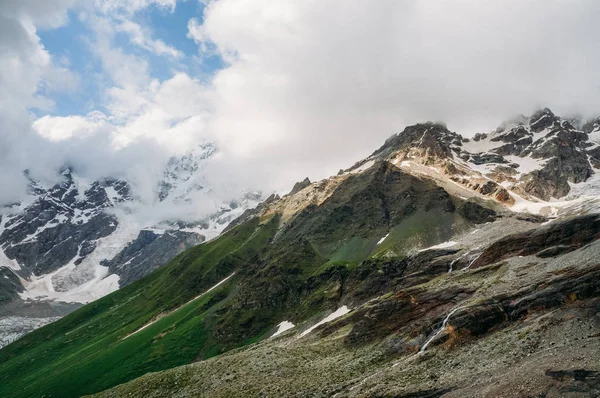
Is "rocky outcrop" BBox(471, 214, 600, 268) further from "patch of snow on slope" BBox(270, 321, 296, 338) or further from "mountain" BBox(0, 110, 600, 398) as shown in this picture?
"patch of snow on slope" BBox(270, 321, 296, 338)

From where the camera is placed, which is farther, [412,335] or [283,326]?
[283,326]

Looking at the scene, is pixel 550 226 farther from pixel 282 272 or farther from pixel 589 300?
pixel 282 272

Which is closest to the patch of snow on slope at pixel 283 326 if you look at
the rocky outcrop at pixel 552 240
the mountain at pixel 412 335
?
the mountain at pixel 412 335

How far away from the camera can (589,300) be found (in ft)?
175

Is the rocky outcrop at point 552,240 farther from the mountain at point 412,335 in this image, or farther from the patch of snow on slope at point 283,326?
the patch of snow on slope at point 283,326

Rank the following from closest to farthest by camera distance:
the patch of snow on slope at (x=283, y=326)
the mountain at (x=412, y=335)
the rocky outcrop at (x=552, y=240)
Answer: the mountain at (x=412, y=335) → the rocky outcrop at (x=552, y=240) → the patch of snow on slope at (x=283, y=326)

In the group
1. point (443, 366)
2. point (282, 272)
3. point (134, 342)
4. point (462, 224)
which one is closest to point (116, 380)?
point (134, 342)

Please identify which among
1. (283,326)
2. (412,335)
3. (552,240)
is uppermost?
(412,335)

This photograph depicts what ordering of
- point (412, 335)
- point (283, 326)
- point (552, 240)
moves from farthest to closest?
1. point (283, 326)
2. point (552, 240)
3. point (412, 335)

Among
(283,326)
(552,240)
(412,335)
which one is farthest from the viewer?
(283,326)

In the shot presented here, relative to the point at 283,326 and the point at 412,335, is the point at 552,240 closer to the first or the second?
the point at 412,335

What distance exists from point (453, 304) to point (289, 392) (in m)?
32.3

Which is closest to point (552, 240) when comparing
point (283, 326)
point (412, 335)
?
point (412, 335)

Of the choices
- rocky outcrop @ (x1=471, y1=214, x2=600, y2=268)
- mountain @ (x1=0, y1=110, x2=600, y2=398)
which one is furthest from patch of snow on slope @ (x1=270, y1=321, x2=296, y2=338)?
rocky outcrop @ (x1=471, y1=214, x2=600, y2=268)
